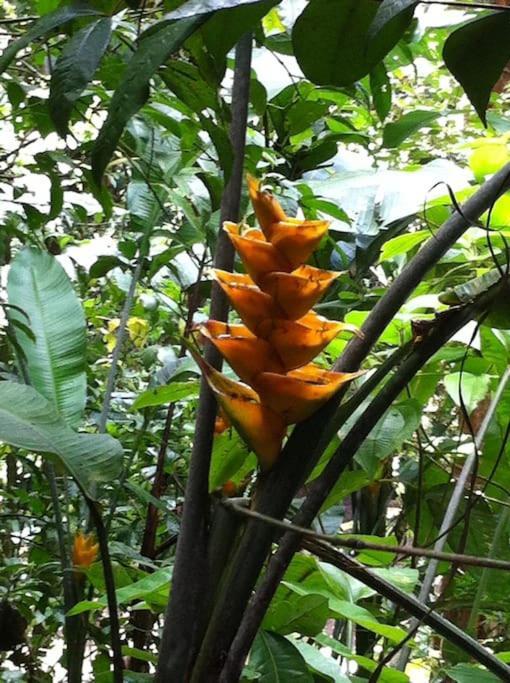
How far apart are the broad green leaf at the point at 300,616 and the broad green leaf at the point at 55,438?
19cm

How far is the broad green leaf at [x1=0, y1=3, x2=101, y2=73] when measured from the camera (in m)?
0.38

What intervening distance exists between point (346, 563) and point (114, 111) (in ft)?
0.99

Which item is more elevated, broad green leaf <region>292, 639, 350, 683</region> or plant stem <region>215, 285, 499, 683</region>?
plant stem <region>215, 285, 499, 683</region>

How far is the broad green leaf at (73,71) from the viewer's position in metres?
0.36

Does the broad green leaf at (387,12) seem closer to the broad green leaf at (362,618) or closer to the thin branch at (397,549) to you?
the thin branch at (397,549)

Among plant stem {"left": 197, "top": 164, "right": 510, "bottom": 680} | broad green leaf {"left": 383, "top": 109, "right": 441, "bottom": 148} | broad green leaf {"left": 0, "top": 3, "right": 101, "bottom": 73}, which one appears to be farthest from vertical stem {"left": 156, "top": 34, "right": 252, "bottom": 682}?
broad green leaf {"left": 383, "top": 109, "right": 441, "bottom": 148}

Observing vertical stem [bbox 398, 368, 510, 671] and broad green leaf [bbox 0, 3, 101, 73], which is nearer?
broad green leaf [bbox 0, 3, 101, 73]

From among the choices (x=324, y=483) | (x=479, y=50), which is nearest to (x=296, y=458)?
(x=324, y=483)

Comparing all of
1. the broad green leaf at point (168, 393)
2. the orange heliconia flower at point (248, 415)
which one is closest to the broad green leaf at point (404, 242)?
the broad green leaf at point (168, 393)

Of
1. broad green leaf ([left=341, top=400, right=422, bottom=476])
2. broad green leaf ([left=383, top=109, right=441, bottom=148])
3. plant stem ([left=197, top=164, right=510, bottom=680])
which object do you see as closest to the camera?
plant stem ([left=197, top=164, right=510, bottom=680])

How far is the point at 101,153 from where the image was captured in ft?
1.18

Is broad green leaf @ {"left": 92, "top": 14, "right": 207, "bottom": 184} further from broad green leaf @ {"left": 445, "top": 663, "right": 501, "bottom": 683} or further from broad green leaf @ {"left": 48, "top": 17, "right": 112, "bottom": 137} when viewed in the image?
broad green leaf @ {"left": 445, "top": 663, "right": 501, "bottom": 683}

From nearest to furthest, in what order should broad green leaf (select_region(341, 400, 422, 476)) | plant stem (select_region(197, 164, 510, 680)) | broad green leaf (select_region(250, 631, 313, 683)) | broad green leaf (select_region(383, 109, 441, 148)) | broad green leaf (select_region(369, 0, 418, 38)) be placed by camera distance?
broad green leaf (select_region(369, 0, 418, 38)) < plant stem (select_region(197, 164, 510, 680)) < broad green leaf (select_region(250, 631, 313, 683)) < broad green leaf (select_region(341, 400, 422, 476)) < broad green leaf (select_region(383, 109, 441, 148))

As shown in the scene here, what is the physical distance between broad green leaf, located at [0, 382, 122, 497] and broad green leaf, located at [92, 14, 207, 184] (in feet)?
0.73
